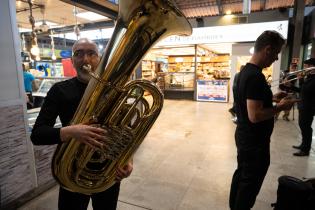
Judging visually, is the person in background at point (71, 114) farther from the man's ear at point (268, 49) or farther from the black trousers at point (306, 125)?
the black trousers at point (306, 125)

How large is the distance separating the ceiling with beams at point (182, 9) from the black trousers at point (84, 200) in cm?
449

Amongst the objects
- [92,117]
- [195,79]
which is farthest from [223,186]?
[195,79]

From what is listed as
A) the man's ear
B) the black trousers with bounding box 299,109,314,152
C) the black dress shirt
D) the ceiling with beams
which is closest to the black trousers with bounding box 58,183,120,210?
the black dress shirt

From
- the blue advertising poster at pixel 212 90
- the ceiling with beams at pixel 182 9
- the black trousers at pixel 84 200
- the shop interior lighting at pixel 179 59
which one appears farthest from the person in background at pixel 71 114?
the shop interior lighting at pixel 179 59

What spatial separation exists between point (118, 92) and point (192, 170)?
7.42 feet

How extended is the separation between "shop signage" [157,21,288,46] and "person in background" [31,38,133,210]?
23.8 feet

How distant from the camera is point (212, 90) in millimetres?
8508

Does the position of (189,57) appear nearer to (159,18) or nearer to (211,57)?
(211,57)

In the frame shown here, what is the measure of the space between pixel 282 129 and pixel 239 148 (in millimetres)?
3836

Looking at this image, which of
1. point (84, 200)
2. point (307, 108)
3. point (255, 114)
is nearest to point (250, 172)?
point (255, 114)

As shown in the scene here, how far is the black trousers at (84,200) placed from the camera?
1200 millimetres

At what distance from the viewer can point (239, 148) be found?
1.63 m

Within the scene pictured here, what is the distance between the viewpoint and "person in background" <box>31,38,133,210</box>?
0.91 meters

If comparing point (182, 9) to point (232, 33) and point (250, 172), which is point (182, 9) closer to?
point (232, 33)
